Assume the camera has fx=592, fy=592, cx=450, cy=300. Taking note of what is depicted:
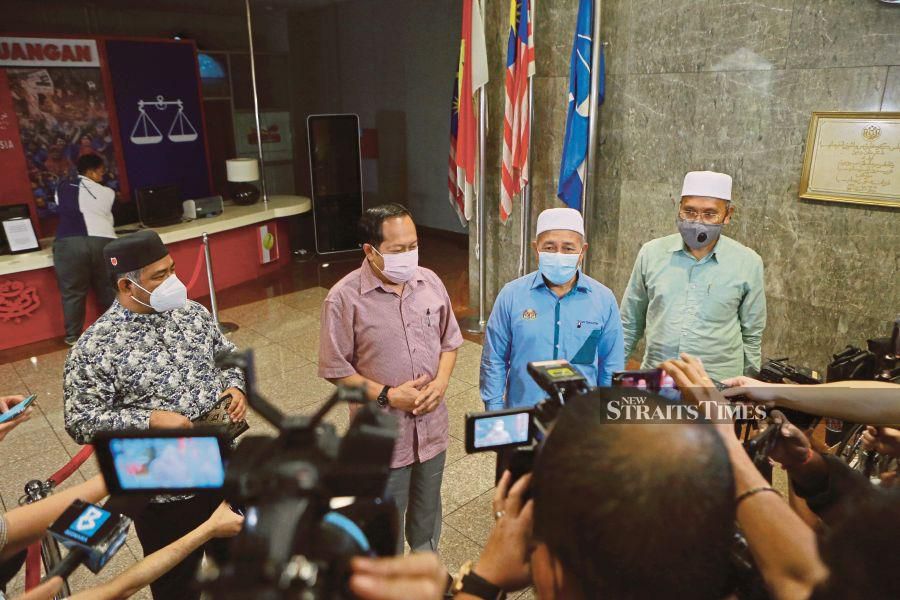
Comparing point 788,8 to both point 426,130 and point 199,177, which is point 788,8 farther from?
point 199,177

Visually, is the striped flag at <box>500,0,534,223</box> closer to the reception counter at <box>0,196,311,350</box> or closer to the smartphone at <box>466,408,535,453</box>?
the reception counter at <box>0,196,311,350</box>

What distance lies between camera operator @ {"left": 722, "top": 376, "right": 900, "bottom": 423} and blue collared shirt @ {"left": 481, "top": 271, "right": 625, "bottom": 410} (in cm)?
86

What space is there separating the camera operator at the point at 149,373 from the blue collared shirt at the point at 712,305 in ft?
5.66

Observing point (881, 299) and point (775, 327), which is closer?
point (881, 299)

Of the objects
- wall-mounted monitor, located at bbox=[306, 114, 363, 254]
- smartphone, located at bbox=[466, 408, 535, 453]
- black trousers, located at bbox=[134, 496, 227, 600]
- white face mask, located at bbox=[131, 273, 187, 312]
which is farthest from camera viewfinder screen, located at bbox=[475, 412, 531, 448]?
wall-mounted monitor, located at bbox=[306, 114, 363, 254]

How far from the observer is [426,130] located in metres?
9.02

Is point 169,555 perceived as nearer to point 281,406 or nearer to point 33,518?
point 33,518

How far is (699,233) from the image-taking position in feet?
8.54

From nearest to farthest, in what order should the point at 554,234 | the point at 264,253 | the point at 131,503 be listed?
the point at 131,503 < the point at 554,234 < the point at 264,253

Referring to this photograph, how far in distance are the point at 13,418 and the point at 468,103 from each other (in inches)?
153

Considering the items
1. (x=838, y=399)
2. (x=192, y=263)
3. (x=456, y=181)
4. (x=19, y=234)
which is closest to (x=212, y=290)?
(x=192, y=263)

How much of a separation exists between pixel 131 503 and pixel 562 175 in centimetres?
373

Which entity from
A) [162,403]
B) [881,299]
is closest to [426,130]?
[881,299]

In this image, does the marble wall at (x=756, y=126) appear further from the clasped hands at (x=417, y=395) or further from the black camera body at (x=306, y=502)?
the black camera body at (x=306, y=502)
